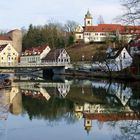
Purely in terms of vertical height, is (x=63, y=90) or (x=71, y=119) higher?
(x=63, y=90)

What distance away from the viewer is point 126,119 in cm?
2170

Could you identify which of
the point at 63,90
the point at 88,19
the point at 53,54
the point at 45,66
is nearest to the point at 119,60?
the point at 45,66

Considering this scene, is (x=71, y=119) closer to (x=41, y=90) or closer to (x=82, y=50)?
(x=41, y=90)

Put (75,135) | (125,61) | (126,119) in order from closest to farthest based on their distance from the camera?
(75,135), (126,119), (125,61)

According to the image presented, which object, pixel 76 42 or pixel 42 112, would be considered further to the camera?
pixel 76 42

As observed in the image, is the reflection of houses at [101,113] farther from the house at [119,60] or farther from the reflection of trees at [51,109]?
the house at [119,60]

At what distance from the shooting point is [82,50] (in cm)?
9088

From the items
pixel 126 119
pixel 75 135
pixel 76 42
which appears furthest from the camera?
pixel 76 42

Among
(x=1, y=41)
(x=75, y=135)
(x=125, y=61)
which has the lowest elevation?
(x=75, y=135)

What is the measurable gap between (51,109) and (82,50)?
6457 cm

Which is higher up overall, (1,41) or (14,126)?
(1,41)

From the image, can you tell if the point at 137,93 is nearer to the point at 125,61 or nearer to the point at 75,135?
the point at 75,135

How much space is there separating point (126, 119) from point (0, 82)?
2482 cm

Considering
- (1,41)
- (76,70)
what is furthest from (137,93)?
(1,41)
